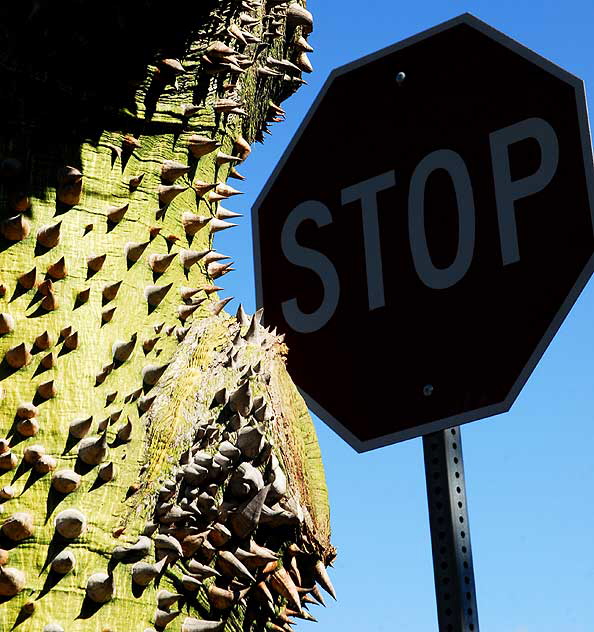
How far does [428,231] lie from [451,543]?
65 cm

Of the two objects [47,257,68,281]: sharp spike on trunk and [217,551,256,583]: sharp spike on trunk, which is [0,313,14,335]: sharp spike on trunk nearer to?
[47,257,68,281]: sharp spike on trunk

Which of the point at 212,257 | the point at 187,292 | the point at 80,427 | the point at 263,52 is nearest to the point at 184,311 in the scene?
the point at 187,292

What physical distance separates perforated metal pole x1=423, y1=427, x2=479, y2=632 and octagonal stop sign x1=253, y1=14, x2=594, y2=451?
0.37 feet

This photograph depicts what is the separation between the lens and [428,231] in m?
2.06

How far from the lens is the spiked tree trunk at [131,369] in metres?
1.24

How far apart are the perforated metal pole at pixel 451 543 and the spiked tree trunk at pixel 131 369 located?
1.15 feet

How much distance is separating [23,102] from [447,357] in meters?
0.99

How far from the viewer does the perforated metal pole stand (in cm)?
174

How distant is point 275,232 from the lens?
2326 mm

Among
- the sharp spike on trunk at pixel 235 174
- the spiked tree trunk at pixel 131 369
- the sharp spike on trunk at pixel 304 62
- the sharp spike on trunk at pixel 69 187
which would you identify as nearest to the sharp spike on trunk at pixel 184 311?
the spiked tree trunk at pixel 131 369

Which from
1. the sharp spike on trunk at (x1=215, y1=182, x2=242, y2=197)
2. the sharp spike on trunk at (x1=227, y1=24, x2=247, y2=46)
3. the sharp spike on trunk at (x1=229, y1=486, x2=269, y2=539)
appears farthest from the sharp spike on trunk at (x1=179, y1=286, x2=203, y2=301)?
the sharp spike on trunk at (x1=227, y1=24, x2=247, y2=46)

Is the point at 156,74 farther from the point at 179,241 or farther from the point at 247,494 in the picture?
the point at 247,494

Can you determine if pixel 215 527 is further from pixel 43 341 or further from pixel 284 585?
pixel 43 341

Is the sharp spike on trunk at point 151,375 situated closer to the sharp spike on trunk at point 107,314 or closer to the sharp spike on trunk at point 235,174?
the sharp spike on trunk at point 107,314
